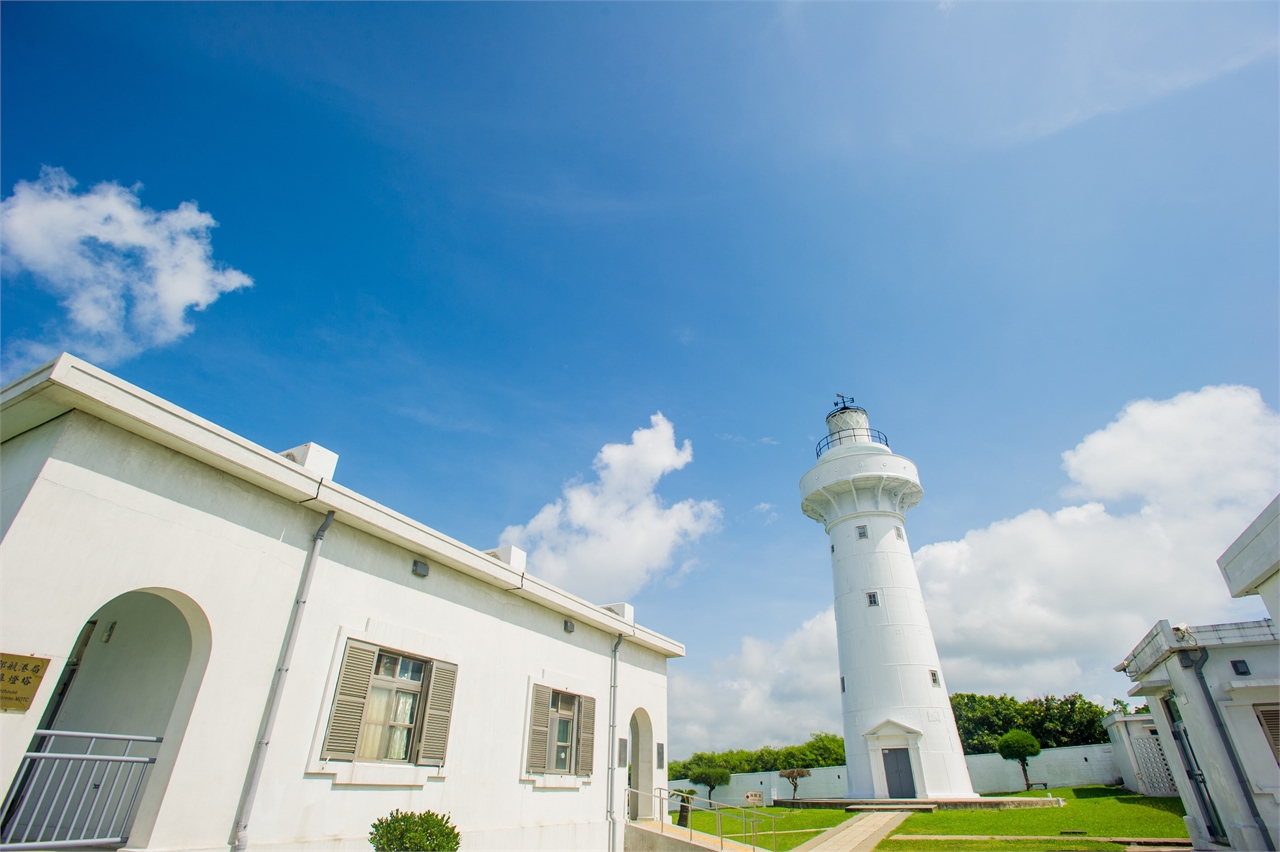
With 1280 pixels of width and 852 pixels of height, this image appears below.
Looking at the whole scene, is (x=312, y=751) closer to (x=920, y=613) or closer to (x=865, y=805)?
(x=865, y=805)

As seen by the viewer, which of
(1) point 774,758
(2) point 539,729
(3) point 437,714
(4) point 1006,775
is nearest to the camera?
(3) point 437,714

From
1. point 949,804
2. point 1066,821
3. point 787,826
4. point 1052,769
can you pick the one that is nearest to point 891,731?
point 949,804

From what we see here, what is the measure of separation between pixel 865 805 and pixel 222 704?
71.9 feet

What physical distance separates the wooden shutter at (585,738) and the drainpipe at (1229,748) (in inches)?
445

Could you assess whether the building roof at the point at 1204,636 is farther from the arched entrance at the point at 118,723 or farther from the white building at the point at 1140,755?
the arched entrance at the point at 118,723

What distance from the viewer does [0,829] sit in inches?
250

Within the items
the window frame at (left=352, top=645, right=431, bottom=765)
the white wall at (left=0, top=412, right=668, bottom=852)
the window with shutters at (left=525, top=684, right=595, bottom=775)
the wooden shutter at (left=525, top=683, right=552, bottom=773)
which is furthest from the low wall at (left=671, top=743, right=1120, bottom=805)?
the window frame at (left=352, top=645, right=431, bottom=765)

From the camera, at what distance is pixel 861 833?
1588 centimetres

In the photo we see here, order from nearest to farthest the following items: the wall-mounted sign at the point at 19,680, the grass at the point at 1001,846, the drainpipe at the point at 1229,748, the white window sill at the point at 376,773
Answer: the wall-mounted sign at the point at 19,680 → the white window sill at the point at 376,773 → the drainpipe at the point at 1229,748 → the grass at the point at 1001,846

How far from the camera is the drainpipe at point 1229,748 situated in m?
10.3

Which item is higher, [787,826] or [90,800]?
[90,800]

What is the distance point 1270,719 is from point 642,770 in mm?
11822

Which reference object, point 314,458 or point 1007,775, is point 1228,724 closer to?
point 314,458

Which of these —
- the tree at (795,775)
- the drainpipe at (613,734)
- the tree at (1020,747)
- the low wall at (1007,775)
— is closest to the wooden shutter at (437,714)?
the drainpipe at (613,734)
